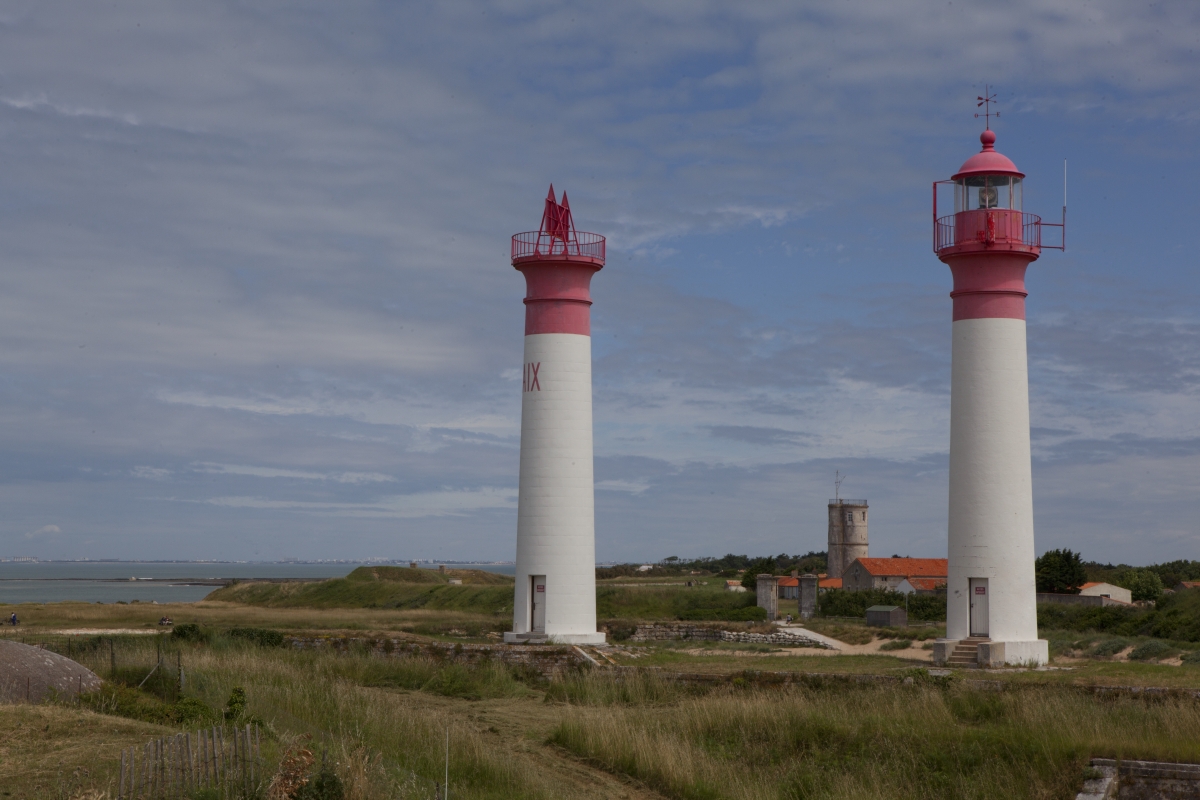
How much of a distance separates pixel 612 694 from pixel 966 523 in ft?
27.1

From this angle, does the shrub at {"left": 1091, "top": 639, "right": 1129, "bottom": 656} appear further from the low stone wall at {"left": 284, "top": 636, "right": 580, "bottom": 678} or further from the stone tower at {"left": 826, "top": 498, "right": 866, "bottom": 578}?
the stone tower at {"left": 826, "top": 498, "right": 866, "bottom": 578}

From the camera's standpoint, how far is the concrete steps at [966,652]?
2225 cm

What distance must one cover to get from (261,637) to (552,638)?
23.5 ft

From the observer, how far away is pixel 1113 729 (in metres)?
13.8

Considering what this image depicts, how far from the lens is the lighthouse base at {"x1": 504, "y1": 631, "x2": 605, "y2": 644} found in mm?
24625

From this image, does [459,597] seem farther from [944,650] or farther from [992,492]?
[992,492]

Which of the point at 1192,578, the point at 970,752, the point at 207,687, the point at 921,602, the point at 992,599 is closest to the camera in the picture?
the point at 970,752

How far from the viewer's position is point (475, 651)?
23.5 meters

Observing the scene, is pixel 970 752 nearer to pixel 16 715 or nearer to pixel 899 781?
pixel 899 781

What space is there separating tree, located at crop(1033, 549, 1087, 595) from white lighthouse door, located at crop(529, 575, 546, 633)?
34175 millimetres

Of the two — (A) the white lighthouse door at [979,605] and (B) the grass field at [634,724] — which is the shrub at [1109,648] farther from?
(A) the white lighthouse door at [979,605]

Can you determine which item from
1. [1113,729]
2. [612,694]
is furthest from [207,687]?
[1113,729]

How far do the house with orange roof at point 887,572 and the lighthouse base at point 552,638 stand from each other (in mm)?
48065

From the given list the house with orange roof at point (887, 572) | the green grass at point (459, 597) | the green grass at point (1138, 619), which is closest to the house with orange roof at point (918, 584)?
the house with orange roof at point (887, 572)
